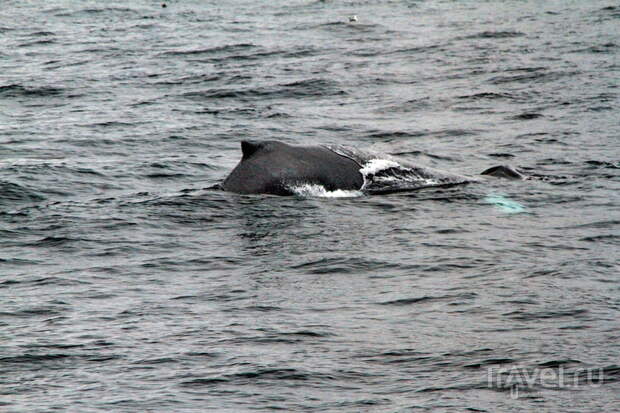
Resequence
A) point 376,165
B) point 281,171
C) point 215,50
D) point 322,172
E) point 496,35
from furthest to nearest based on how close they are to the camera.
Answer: point 496,35 < point 215,50 < point 376,165 < point 322,172 < point 281,171

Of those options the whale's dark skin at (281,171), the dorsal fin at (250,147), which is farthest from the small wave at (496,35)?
the dorsal fin at (250,147)

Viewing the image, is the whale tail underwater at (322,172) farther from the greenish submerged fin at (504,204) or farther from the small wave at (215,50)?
the small wave at (215,50)

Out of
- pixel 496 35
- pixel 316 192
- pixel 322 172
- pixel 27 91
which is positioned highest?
pixel 496 35

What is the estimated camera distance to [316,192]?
1345 cm

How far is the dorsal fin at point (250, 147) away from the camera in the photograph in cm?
1334

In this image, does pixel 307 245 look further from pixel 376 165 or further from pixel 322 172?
pixel 376 165

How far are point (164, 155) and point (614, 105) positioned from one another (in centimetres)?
810

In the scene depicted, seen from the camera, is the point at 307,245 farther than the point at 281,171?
No

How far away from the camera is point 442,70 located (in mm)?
24500

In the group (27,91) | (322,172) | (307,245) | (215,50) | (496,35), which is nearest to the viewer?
(307,245)

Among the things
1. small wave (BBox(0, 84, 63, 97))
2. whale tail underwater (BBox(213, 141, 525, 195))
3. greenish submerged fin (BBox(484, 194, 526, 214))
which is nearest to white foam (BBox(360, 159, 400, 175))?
whale tail underwater (BBox(213, 141, 525, 195))

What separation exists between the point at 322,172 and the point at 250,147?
0.91m

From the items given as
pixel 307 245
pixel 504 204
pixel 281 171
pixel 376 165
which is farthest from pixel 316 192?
pixel 504 204

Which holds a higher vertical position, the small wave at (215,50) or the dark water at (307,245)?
the small wave at (215,50)
